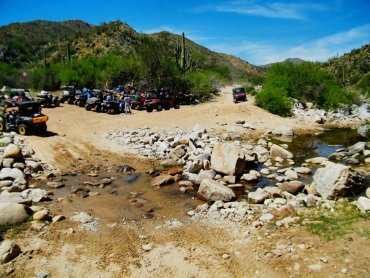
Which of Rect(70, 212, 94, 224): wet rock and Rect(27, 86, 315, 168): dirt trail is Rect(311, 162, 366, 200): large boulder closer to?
Rect(70, 212, 94, 224): wet rock

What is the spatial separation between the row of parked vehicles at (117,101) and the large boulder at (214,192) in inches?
606

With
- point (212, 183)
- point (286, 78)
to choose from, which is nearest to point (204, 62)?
point (286, 78)

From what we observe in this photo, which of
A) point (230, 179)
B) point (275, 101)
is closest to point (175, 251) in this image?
point (230, 179)

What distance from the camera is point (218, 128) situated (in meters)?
20.1

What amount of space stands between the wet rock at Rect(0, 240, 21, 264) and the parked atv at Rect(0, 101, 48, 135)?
10.2 metres

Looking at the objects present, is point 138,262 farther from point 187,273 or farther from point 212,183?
point 212,183

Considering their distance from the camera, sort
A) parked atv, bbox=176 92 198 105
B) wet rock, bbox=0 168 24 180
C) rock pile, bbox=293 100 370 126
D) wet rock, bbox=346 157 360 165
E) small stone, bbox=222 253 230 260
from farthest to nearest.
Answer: parked atv, bbox=176 92 198 105 < rock pile, bbox=293 100 370 126 < wet rock, bbox=346 157 360 165 < wet rock, bbox=0 168 24 180 < small stone, bbox=222 253 230 260

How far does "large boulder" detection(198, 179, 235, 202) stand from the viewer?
30.2 feet

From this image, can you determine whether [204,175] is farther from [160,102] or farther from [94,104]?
[94,104]

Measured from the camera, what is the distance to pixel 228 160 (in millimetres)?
11523

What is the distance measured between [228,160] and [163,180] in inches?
94.3

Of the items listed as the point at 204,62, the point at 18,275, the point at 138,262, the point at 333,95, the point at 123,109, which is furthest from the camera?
the point at 204,62

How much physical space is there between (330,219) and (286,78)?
24.4 meters

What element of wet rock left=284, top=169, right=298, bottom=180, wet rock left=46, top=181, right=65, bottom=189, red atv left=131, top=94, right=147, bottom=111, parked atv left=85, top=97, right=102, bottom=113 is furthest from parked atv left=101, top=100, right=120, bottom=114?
wet rock left=284, top=169, right=298, bottom=180
